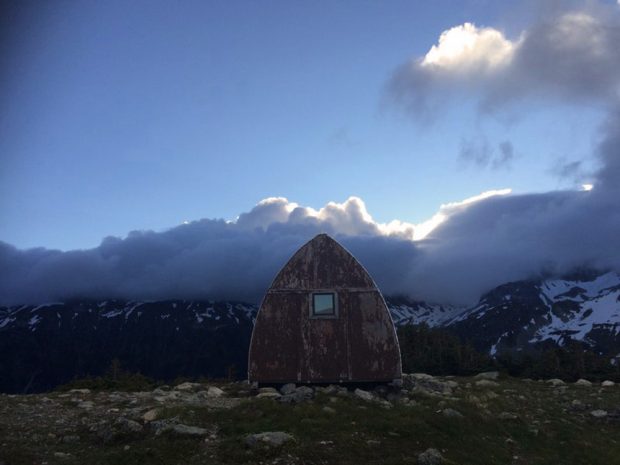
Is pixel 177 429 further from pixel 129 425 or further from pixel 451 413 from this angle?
pixel 451 413

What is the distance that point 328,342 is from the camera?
25.2 m

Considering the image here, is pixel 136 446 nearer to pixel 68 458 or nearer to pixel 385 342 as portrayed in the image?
pixel 68 458

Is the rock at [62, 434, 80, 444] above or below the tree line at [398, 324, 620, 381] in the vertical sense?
above

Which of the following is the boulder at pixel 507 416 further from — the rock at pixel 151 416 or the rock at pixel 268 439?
the rock at pixel 151 416

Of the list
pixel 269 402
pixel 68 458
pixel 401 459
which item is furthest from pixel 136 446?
pixel 401 459

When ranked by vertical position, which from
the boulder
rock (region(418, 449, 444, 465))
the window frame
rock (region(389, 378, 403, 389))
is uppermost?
the window frame

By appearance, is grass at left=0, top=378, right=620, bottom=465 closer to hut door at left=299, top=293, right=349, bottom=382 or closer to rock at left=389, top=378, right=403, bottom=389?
rock at left=389, top=378, right=403, bottom=389

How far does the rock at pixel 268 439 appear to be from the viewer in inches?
522

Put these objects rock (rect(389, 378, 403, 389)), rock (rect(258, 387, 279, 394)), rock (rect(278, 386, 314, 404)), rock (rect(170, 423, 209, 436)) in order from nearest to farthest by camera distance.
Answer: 1. rock (rect(170, 423, 209, 436))
2. rock (rect(278, 386, 314, 404))
3. rock (rect(258, 387, 279, 394))
4. rock (rect(389, 378, 403, 389))

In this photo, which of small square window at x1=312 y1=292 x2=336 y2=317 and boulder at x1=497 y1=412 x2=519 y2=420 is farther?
small square window at x1=312 y1=292 x2=336 y2=317

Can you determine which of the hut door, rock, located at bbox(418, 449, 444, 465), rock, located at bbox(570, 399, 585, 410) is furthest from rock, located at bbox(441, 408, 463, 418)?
rock, located at bbox(570, 399, 585, 410)

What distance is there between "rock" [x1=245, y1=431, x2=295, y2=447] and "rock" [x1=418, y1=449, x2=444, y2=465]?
346cm

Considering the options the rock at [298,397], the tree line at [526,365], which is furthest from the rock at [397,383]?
the tree line at [526,365]

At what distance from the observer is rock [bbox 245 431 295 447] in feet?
43.5
